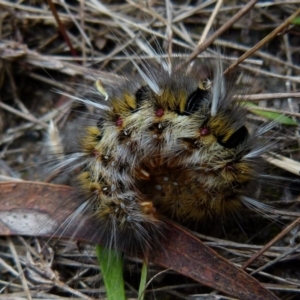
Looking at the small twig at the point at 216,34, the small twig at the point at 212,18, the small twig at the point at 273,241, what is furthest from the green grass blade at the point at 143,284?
the small twig at the point at 212,18

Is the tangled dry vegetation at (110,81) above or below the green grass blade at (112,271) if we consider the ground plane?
above

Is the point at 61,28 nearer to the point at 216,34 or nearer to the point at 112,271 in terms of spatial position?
the point at 216,34

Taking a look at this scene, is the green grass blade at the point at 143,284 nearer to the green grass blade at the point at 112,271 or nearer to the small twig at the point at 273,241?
the green grass blade at the point at 112,271

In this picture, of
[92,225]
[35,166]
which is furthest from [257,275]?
[35,166]

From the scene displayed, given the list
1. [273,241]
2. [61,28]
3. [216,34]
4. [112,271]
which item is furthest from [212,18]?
[112,271]

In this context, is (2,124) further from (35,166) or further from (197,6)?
(197,6)

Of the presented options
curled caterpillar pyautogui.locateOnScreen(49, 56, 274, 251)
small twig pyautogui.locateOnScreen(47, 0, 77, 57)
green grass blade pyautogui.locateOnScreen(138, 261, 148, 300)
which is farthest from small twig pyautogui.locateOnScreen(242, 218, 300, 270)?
small twig pyautogui.locateOnScreen(47, 0, 77, 57)
